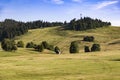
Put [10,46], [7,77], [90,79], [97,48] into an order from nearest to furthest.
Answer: [90,79]
[7,77]
[10,46]
[97,48]

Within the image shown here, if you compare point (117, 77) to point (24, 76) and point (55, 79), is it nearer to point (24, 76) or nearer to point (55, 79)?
point (55, 79)

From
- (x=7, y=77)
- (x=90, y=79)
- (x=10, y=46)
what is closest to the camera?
(x=90, y=79)

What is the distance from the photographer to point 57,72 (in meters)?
53.8

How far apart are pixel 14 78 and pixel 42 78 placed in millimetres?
4097

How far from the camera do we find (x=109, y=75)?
160 feet

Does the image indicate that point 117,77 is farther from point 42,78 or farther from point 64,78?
point 42,78

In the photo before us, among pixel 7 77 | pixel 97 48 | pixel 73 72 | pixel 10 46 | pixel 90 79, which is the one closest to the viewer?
pixel 90 79

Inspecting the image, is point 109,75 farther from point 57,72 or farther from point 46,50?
point 46,50

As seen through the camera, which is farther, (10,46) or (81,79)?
(10,46)

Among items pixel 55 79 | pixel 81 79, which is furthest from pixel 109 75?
pixel 55 79

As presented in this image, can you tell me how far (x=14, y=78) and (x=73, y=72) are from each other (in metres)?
11.1

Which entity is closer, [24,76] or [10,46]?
[24,76]

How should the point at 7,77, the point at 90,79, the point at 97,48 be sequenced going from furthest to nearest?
the point at 97,48
the point at 7,77
the point at 90,79

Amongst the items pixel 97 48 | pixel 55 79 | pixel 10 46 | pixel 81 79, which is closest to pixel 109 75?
pixel 81 79
